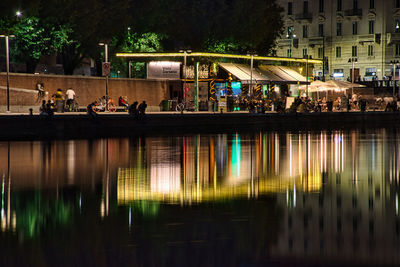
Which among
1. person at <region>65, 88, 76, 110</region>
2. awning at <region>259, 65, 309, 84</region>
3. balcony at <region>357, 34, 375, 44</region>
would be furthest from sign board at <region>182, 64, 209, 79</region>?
balcony at <region>357, 34, 375, 44</region>

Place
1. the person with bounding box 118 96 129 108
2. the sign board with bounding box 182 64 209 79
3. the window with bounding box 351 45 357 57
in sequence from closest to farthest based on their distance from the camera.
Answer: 1. the person with bounding box 118 96 129 108
2. the sign board with bounding box 182 64 209 79
3. the window with bounding box 351 45 357 57

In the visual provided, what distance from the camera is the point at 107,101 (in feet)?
188

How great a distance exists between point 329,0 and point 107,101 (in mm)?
67193

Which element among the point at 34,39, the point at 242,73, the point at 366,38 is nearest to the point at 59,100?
the point at 34,39

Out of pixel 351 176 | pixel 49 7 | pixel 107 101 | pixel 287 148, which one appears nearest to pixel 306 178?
pixel 351 176

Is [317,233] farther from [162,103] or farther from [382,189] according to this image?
[162,103]

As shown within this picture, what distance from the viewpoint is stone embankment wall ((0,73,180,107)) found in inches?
2147

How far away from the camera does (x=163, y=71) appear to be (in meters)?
66.8

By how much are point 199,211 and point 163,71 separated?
54832 mm

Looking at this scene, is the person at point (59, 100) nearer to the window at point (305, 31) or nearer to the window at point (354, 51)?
the window at point (354, 51)

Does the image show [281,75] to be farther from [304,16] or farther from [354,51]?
[304,16]

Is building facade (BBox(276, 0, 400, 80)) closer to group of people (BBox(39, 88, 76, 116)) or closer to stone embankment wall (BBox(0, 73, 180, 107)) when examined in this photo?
stone embankment wall (BBox(0, 73, 180, 107))

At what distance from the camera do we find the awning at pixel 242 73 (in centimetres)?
6761

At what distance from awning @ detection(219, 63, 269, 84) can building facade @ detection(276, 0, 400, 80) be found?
38106mm
